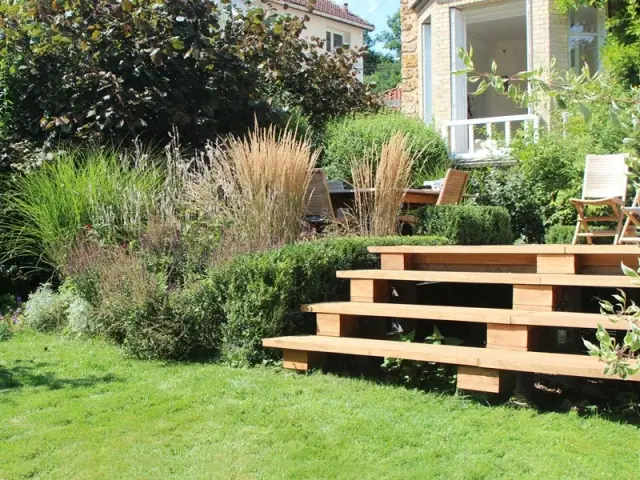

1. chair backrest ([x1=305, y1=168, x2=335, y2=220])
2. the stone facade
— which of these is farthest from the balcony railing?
chair backrest ([x1=305, y1=168, x2=335, y2=220])

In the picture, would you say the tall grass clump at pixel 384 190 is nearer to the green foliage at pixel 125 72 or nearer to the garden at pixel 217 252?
the garden at pixel 217 252

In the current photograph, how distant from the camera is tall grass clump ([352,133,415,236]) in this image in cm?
603

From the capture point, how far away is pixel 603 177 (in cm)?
766

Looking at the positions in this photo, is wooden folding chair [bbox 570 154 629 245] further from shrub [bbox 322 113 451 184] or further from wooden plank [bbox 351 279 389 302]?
wooden plank [bbox 351 279 389 302]

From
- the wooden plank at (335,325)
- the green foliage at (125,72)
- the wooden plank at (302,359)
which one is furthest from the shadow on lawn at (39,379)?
the green foliage at (125,72)

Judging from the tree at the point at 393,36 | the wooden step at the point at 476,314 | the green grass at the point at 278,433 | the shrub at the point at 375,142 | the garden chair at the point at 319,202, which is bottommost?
the green grass at the point at 278,433

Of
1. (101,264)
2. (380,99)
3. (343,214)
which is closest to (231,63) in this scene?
(343,214)

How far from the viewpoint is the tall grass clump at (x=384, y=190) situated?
19.8 feet

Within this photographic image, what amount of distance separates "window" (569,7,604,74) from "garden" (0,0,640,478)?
8.57 ft

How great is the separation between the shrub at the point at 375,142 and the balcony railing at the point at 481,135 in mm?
799

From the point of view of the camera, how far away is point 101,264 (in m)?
5.26

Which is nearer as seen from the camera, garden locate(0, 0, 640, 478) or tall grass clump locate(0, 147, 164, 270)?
garden locate(0, 0, 640, 478)

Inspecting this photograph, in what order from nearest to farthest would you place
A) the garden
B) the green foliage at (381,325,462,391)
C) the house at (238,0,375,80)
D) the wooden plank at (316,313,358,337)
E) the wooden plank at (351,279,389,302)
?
the garden
the green foliage at (381,325,462,391)
the wooden plank at (316,313,358,337)
the wooden plank at (351,279,389,302)
the house at (238,0,375,80)

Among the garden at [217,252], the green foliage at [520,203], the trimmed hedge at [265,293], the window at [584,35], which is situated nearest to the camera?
the garden at [217,252]
